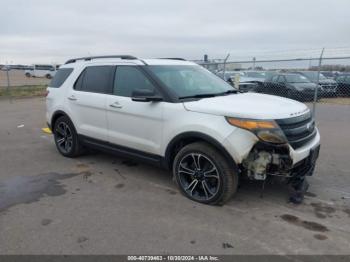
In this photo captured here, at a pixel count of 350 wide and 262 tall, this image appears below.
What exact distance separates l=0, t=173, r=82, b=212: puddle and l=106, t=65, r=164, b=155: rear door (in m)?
1.05

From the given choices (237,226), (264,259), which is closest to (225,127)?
(237,226)

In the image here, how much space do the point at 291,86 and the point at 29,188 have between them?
41.5 feet

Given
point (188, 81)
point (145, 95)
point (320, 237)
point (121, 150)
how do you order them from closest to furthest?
point (320, 237)
point (145, 95)
point (188, 81)
point (121, 150)

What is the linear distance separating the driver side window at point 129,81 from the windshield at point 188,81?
184mm

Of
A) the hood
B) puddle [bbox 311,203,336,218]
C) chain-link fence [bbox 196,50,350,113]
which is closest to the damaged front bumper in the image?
the hood

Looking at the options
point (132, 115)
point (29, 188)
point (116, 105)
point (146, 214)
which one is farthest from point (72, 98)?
point (146, 214)

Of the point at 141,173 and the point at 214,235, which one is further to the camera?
the point at 141,173

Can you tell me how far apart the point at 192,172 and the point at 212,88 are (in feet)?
4.58

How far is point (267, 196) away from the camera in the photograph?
4734 millimetres

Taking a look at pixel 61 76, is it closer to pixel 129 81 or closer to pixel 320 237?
pixel 129 81

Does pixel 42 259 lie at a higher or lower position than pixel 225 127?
lower

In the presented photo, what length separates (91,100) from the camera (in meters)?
5.75

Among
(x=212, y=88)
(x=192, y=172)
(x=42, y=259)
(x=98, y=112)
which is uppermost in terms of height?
(x=212, y=88)

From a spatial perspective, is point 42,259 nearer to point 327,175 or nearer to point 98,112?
point 98,112
